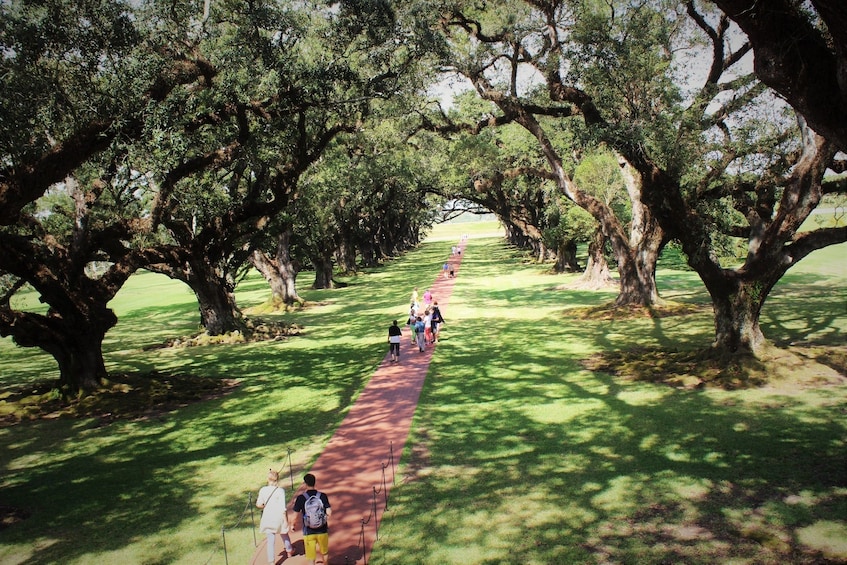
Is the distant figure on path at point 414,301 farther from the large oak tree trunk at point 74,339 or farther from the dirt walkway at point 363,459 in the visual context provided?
the large oak tree trunk at point 74,339

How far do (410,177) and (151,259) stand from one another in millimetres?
31621

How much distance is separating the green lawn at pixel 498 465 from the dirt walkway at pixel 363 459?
33 centimetres

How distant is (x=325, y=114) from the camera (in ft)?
63.1

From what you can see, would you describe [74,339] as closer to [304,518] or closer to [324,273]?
[304,518]

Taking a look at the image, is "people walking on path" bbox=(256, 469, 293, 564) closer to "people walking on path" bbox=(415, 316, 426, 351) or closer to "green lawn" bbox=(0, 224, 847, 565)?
"green lawn" bbox=(0, 224, 847, 565)

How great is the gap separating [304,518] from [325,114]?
14706 mm

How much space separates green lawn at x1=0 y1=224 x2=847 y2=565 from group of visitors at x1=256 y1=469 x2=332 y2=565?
0.77 m

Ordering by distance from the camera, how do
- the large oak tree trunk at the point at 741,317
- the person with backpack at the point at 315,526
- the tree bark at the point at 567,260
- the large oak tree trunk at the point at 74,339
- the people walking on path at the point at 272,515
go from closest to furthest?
the person with backpack at the point at 315,526 < the people walking on path at the point at 272,515 < the large oak tree trunk at the point at 741,317 < the large oak tree trunk at the point at 74,339 < the tree bark at the point at 567,260

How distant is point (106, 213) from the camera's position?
2198cm

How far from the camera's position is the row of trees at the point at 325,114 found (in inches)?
460

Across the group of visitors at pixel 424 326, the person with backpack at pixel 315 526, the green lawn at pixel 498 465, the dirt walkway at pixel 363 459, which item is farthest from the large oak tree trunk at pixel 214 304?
the person with backpack at pixel 315 526

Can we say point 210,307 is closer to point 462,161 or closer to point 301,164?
point 301,164

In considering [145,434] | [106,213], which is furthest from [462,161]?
[145,434]

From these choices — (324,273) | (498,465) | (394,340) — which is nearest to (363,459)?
(498,465)
